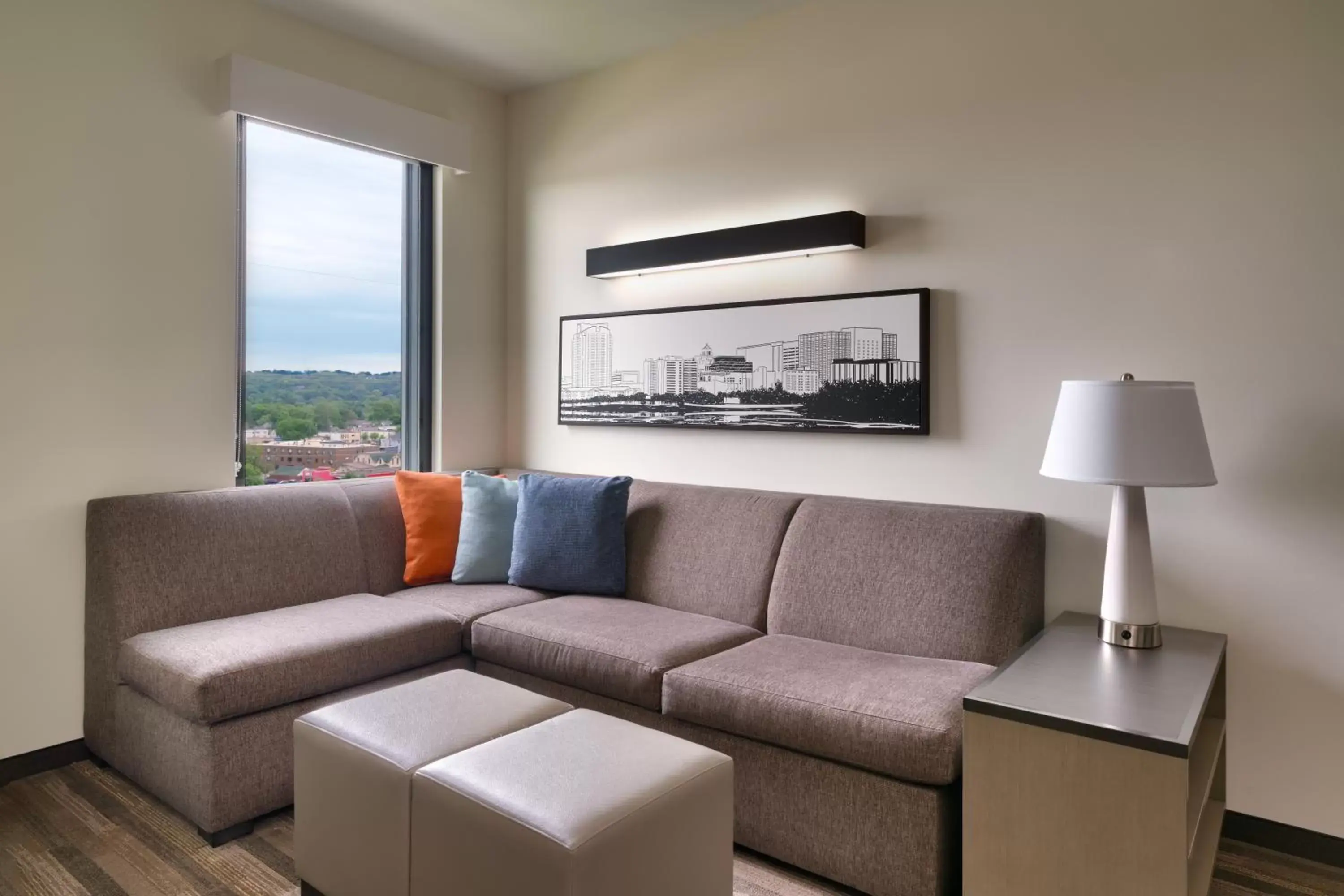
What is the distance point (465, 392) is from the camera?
4.14 metres

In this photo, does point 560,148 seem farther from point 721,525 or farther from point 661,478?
point 721,525

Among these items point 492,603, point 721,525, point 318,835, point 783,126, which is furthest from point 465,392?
point 318,835

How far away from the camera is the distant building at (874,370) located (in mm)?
2967

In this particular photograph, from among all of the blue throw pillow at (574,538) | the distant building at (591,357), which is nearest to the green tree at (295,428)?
the blue throw pillow at (574,538)

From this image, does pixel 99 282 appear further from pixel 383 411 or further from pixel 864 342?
pixel 864 342

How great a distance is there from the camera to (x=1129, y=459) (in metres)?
2.15

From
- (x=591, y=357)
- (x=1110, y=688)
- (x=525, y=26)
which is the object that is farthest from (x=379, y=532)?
(x=1110, y=688)

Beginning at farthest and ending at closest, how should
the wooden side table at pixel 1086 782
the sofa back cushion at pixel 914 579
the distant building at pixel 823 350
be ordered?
the distant building at pixel 823 350, the sofa back cushion at pixel 914 579, the wooden side table at pixel 1086 782

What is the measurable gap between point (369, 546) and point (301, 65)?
75.5 inches

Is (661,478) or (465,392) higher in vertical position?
(465,392)

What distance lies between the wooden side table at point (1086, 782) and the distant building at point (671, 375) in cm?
183

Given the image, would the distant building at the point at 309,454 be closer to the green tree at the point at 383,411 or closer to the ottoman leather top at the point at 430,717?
the green tree at the point at 383,411

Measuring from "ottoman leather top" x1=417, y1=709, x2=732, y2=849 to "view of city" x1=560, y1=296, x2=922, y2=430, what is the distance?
5.04ft

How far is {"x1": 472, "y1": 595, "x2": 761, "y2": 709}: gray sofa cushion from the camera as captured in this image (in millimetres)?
2564
